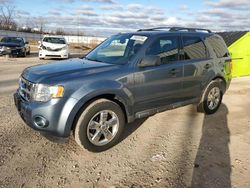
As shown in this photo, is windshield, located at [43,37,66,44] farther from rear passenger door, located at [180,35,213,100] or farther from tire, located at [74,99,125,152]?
tire, located at [74,99,125,152]

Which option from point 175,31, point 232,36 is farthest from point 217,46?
point 232,36

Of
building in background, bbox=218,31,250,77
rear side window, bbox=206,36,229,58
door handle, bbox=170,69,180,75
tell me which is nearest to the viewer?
door handle, bbox=170,69,180,75

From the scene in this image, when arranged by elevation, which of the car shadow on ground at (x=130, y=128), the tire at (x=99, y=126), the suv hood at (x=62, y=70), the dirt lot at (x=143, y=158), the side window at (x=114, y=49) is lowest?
the dirt lot at (x=143, y=158)

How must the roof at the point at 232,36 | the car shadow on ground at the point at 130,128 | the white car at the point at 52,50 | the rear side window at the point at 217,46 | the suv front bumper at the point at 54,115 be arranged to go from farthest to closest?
the white car at the point at 52,50
the roof at the point at 232,36
the rear side window at the point at 217,46
the car shadow on ground at the point at 130,128
the suv front bumper at the point at 54,115

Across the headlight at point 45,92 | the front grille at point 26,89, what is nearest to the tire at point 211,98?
the headlight at point 45,92

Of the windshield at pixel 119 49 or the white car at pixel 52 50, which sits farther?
the white car at pixel 52 50

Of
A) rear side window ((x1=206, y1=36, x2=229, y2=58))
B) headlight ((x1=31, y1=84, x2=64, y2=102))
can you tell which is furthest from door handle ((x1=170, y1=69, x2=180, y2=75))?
headlight ((x1=31, y1=84, x2=64, y2=102))

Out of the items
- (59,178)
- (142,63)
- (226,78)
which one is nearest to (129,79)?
(142,63)

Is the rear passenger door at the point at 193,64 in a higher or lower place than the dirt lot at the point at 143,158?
higher

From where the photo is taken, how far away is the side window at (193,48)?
17.4 ft

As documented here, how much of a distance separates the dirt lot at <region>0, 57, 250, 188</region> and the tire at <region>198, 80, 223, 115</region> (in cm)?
35

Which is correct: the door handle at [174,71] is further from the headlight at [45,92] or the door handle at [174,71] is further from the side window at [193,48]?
the headlight at [45,92]

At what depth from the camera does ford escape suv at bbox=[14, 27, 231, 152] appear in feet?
12.4

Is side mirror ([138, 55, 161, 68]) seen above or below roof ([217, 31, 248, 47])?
below
